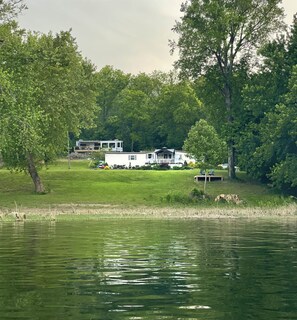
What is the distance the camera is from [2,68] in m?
62.0

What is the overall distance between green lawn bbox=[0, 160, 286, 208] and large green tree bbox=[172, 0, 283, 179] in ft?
23.1

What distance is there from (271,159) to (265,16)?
673 inches

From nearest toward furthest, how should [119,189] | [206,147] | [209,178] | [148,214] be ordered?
[148,214] < [119,189] < [206,147] < [209,178]

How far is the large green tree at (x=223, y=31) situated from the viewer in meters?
83.9

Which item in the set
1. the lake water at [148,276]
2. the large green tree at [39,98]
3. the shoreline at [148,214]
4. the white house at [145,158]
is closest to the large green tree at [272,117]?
the shoreline at [148,214]

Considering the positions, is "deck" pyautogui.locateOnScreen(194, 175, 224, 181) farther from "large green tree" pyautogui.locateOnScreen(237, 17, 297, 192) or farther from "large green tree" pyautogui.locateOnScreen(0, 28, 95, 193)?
"large green tree" pyautogui.locateOnScreen(0, 28, 95, 193)

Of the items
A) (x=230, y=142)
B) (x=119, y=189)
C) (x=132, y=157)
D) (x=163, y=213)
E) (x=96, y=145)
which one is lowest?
(x=163, y=213)

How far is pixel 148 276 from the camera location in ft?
69.7

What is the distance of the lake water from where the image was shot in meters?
15.6

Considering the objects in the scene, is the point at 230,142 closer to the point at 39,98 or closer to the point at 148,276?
the point at 39,98

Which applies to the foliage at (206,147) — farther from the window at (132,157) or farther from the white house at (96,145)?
the white house at (96,145)

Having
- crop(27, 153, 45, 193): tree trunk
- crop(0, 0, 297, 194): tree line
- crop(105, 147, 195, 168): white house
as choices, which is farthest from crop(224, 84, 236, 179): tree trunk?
crop(105, 147, 195, 168): white house

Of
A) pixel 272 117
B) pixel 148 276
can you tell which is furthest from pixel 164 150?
pixel 148 276

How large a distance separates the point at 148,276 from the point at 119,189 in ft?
206
